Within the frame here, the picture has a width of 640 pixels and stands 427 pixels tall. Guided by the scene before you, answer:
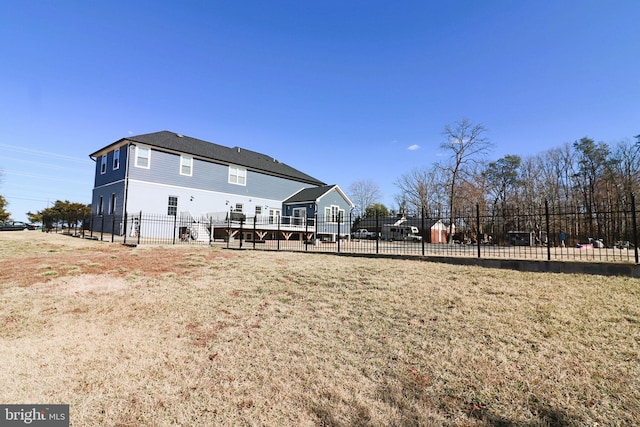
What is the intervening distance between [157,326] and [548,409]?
16.9ft

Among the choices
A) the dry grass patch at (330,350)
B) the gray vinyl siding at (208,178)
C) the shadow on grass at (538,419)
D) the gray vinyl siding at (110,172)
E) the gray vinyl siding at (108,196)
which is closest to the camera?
the shadow on grass at (538,419)

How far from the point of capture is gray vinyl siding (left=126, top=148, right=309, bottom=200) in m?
20.6

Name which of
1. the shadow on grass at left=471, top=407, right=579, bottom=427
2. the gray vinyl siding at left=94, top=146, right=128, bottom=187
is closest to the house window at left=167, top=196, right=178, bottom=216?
the gray vinyl siding at left=94, top=146, right=128, bottom=187

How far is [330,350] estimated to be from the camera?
13.5ft

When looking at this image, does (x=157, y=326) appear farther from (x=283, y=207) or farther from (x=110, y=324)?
(x=283, y=207)

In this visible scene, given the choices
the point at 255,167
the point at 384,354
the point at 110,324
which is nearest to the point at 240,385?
the point at 384,354

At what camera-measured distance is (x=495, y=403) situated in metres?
2.98

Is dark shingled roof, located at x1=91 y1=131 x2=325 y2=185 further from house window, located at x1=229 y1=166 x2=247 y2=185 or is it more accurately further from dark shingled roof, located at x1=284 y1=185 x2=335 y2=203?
dark shingled roof, located at x1=284 y1=185 x2=335 y2=203

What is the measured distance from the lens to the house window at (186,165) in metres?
22.1

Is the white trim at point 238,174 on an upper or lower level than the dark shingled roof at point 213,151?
lower

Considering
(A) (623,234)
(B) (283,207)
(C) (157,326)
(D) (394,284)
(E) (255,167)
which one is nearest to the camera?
(C) (157,326)

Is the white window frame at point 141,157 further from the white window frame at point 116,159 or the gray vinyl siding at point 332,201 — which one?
the gray vinyl siding at point 332,201

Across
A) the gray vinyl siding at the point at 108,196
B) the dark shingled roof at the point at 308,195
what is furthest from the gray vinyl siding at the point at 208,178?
the gray vinyl siding at the point at 108,196

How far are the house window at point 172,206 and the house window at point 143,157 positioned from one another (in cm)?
270
